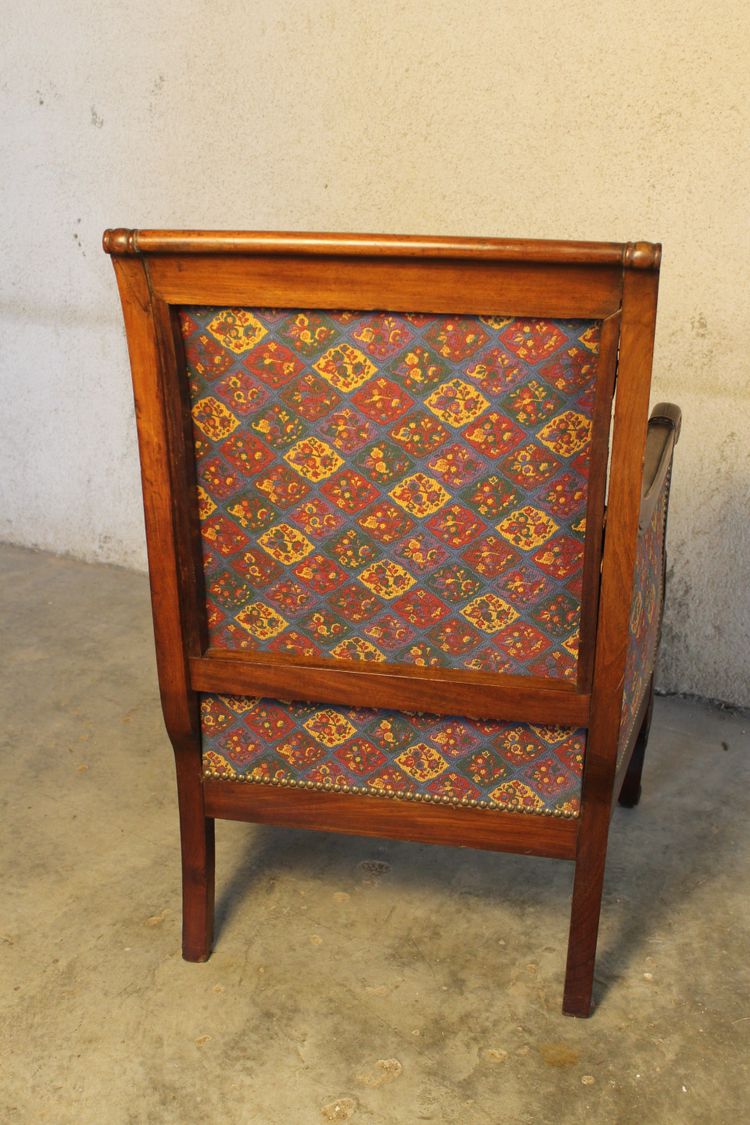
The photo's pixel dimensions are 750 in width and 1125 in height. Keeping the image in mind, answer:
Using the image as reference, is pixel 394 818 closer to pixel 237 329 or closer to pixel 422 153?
pixel 237 329

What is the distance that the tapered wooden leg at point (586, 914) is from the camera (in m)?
1.55

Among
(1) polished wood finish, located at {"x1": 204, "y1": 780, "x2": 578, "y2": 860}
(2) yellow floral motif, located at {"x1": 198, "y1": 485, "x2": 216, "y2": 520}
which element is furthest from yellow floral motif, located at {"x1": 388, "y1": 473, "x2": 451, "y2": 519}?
(1) polished wood finish, located at {"x1": 204, "y1": 780, "x2": 578, "y2": 860}

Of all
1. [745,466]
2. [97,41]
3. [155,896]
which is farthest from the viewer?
[97,41]

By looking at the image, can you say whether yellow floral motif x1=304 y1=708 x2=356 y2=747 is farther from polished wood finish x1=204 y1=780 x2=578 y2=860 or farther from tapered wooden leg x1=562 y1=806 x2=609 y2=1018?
tapered wooden leg x1=562 y1=806 x2=609 y2=1018

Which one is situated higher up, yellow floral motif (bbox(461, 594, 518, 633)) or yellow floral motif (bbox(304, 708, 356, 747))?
yellow floral motif (bbox(461, 594, 518, 633))

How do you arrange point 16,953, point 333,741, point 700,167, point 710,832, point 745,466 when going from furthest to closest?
1. point 745,466
2. point 700,167
3. point 710,832
4. point 16,953
5. point 333,741

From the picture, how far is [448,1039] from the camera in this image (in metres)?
1.59

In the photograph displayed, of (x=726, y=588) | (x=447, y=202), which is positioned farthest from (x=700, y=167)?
(x=726, y=588)

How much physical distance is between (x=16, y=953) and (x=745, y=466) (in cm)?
185

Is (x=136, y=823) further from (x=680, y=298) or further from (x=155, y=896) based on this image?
(x=680, y=298)

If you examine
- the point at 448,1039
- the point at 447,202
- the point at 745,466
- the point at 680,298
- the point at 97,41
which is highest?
the point at 97,41

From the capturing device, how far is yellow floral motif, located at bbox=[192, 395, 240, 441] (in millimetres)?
1396

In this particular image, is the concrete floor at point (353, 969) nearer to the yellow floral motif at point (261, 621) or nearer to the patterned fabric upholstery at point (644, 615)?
the patterned fabric upholstery at point (644, 615)

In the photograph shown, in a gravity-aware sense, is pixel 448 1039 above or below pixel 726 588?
below
